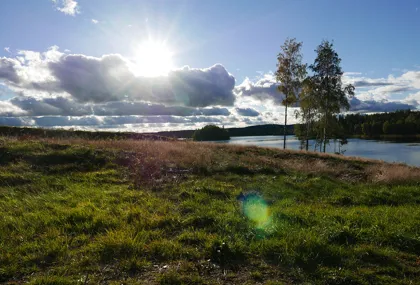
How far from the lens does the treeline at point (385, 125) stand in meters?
115

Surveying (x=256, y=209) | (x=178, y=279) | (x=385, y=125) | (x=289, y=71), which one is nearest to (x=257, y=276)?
(x=178, y=279)

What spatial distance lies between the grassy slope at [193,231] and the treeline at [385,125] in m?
105

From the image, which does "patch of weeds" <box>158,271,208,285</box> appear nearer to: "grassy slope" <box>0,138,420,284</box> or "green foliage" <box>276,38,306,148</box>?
"grassy slope" <box>0,138,420,284</box>

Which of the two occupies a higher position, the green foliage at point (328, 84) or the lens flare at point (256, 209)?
the green foliage at point (328, 84)

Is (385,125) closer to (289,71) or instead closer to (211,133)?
(211,133)

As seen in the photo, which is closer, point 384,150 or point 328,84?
point 328,84

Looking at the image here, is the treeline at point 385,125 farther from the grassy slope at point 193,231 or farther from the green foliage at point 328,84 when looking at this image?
the grassy slope at point 193,231

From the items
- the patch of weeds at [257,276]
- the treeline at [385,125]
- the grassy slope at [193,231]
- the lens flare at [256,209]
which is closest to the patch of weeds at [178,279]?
the grassy slope at [193,231]

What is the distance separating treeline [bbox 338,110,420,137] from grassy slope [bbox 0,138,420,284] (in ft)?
344

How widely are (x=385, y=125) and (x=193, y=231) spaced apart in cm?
13090

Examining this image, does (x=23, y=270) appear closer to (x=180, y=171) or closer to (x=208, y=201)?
(x=208, y=201)

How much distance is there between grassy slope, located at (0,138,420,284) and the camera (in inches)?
169

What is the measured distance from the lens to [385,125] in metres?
114

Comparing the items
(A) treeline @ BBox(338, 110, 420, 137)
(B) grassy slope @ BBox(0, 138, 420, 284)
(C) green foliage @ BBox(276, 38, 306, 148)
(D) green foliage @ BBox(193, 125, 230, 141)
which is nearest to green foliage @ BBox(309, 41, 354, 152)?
(C) green foliage @ BBox(276, 38, 306, 148)
